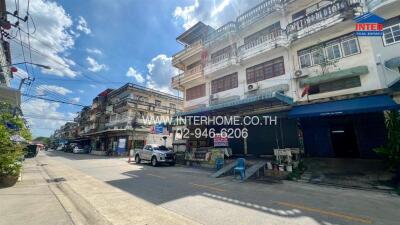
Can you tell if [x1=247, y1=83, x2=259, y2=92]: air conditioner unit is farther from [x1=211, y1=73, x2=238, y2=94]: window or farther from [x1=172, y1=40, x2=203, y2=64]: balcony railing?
[x1=172, y1=40, x2=203, y2=64]: balcony railing

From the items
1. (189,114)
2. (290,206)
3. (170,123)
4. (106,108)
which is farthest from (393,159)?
(106,108)

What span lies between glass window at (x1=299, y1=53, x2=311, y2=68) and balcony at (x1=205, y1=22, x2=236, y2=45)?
763 centimetres

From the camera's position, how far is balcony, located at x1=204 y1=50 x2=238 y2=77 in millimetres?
18719

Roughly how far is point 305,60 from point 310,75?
1.39 m

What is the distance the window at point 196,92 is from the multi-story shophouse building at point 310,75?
2.07 meters

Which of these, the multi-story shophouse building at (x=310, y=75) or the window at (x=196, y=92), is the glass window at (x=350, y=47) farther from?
the window at (x=196, y=92)

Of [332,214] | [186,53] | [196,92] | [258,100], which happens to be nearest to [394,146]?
[332,214]

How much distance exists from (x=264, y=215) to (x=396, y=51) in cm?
1254

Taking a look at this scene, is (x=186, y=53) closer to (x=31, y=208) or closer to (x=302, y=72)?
(x=302, y=72)

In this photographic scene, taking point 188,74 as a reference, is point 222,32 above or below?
above

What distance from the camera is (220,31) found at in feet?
68.3

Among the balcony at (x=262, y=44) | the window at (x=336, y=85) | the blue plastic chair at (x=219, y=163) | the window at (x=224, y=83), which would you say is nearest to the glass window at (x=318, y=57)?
the window at (x=336, y=85)

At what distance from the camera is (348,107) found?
10.9 meters

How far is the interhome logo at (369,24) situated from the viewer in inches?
420
